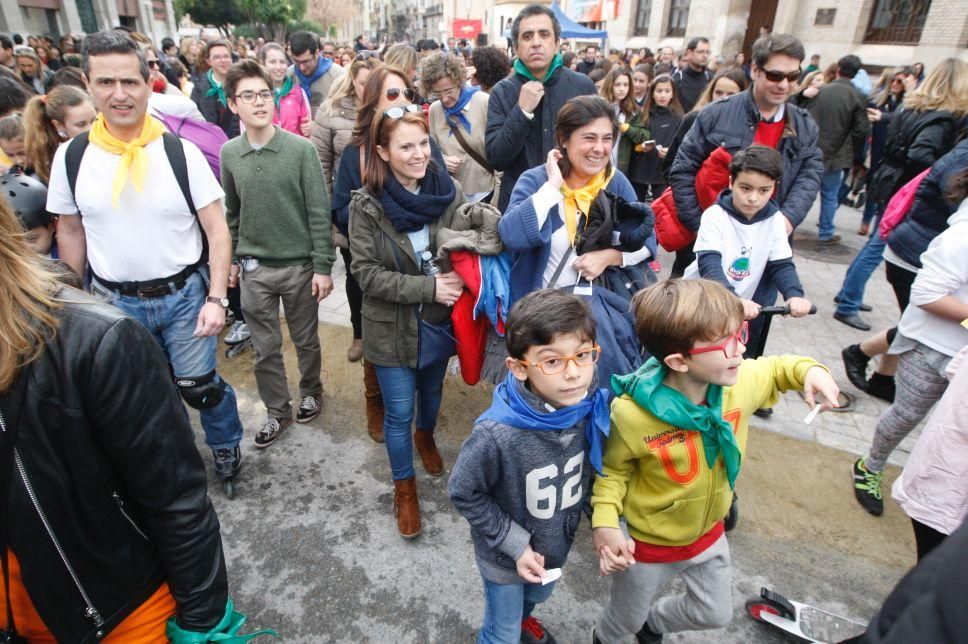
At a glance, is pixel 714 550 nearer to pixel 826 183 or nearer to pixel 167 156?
pixel 167 156

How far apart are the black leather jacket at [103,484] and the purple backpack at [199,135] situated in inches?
120

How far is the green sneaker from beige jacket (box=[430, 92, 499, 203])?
3.16 meters

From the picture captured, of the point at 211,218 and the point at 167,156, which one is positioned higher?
the point at 167,156

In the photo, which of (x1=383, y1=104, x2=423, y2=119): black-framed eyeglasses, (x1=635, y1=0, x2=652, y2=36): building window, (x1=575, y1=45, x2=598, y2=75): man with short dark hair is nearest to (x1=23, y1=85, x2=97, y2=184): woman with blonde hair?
(x1=383, y1=104, x2=423, y2=119): black-framed eyeglasses

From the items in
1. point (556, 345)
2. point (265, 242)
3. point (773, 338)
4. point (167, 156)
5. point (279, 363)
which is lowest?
point (773, 338)

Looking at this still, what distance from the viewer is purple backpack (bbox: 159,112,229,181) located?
3.88m

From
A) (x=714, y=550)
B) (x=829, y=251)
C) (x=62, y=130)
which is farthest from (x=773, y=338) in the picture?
(x=62, y=130)

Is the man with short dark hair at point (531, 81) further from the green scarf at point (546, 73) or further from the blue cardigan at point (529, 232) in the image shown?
the blue cardigan at point (529, 232)

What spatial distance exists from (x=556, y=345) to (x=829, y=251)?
687 cm

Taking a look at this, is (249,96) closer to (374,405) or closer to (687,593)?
(374,405)

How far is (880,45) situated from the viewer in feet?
53.7

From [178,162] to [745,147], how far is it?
10.6 ft

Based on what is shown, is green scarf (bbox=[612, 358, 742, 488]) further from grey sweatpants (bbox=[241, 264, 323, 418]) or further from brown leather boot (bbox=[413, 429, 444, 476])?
grey sweatpants (bbox=[241, 264, 323, 418])

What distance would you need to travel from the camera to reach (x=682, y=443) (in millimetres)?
1867
